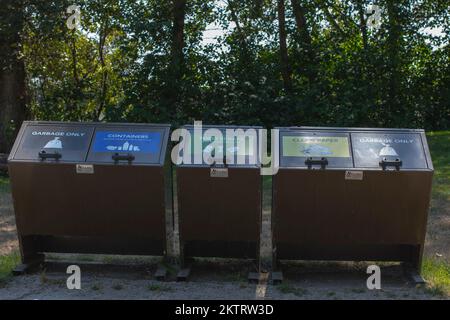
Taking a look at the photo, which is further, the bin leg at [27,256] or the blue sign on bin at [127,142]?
the bin leg at [27,256]

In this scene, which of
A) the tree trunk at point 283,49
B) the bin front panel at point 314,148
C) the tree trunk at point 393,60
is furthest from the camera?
the tree trunk at point 283,49

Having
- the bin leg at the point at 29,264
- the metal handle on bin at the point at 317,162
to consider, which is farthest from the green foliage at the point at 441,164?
the bin leg at the point at 29,264

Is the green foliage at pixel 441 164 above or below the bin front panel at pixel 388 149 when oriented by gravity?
below

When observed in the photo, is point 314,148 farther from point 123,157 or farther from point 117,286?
point 117,286

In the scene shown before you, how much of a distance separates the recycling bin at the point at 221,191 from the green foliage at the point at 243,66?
25.8 feet

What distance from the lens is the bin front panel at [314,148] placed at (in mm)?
5551

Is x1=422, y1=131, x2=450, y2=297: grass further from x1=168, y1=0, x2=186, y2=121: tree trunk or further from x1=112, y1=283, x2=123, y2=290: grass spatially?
x1=168, y1=0, x2=186, y2=121: tree trunk

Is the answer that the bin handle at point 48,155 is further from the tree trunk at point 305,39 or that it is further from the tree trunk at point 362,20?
the tree trunk at point 362,20

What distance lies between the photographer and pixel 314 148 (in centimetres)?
564

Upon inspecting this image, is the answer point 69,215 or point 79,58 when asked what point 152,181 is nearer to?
point 69,215

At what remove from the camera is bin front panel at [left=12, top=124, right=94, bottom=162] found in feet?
18.7

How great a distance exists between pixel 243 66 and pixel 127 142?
8902 mm

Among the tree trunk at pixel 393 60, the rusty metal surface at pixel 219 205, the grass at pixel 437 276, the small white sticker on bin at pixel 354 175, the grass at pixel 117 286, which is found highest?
the tree trunk at pixel 393 60
